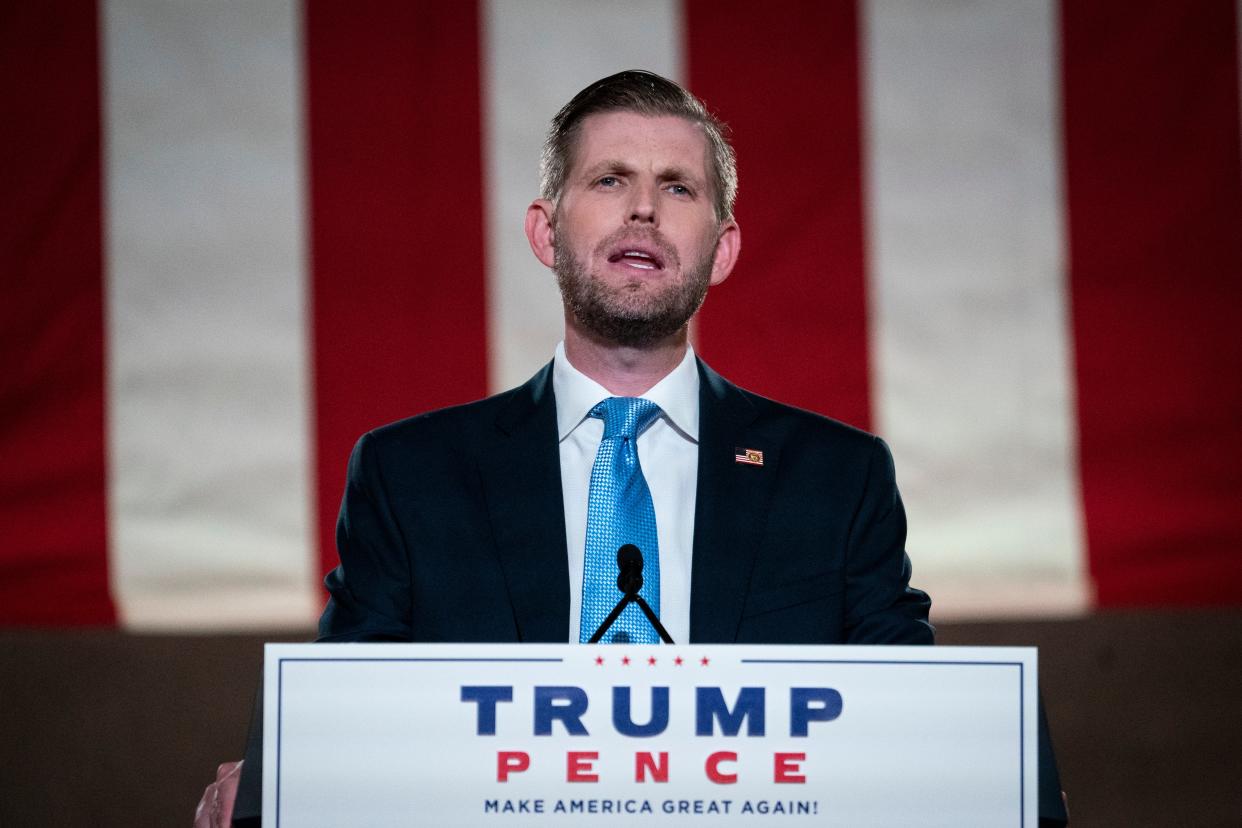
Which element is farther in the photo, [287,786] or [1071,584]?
[1071,584]

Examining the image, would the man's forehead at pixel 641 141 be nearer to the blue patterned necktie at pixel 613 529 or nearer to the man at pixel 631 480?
the man at pixel 631 480

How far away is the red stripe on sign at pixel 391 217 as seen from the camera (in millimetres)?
2279

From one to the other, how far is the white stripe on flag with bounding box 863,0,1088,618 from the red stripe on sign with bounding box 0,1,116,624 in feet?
4.46

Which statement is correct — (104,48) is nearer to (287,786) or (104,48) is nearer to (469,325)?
(469,325)

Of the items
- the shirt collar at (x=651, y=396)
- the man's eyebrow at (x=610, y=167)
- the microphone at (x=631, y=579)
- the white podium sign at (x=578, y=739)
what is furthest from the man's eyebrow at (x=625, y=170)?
the white podium sign at (x=578, y=739)

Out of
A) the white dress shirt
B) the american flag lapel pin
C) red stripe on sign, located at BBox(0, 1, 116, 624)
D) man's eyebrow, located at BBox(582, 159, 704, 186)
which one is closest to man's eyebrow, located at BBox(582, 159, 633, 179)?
man's eyebrow, located at BBox(582, 159, 704, 186)

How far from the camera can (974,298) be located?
7.61 feet

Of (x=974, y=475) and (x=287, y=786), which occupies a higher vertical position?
(x=974, y=475)

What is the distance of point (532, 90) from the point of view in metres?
2.32

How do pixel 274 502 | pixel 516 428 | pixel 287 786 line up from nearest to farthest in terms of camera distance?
pixel 287 786, pixel 516 428, pixel 274 502

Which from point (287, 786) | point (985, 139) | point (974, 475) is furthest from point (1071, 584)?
point (287, 786)

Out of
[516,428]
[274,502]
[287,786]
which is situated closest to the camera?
[287,786]

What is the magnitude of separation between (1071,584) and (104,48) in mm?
1927

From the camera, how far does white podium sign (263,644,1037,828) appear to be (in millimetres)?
898
